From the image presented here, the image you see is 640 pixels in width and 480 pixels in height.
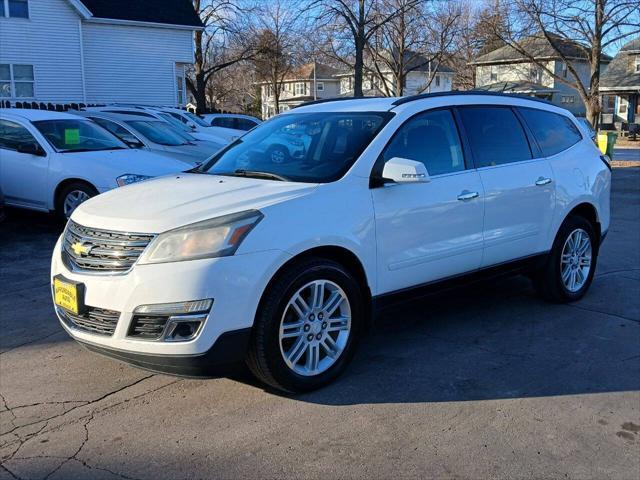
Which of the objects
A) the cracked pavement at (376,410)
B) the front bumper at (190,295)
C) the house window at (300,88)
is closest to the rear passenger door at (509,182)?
the cracked pavement at (376,410)

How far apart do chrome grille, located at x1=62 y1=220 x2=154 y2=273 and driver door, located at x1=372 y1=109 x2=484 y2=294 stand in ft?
5.05

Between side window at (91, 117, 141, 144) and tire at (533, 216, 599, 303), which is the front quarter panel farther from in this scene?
side window at (91, 117, 141, 144)

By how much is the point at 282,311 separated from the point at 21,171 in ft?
23.2

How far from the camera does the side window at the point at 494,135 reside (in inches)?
199

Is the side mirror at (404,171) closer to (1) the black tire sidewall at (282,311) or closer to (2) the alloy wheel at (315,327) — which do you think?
(1) the black tire sidewall at (282,311)

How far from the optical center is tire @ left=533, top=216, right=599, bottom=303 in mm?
5719

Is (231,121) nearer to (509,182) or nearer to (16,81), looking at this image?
(16,81)

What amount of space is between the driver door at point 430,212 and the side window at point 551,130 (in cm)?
109

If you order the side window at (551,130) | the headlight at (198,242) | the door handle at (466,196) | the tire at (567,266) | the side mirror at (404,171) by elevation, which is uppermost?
the side window at (551,130)

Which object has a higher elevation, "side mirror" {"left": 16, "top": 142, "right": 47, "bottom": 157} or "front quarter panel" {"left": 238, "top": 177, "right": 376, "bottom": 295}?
"side mirror" {"left": 16, "top": 142, "right": 47, "bottom": 157}

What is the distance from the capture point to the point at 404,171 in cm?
421

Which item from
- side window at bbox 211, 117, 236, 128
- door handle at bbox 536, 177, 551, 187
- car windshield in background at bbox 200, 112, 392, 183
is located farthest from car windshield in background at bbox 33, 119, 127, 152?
side window at bbox 211, 117, 236, 128

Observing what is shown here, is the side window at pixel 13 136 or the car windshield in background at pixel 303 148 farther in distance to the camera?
the side window at pixel 13 136

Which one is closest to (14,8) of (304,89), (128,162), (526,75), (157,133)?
(157,133)
